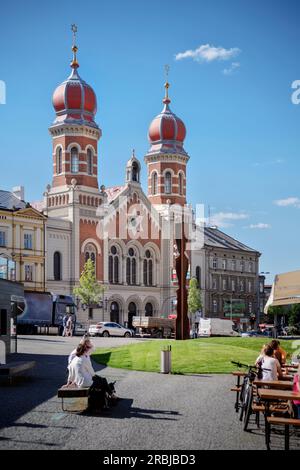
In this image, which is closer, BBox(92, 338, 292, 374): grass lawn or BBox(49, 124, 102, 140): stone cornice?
BBox(92, 338, 292, 374): grass lawn

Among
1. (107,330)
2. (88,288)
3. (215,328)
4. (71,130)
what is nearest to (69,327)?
(107,330)

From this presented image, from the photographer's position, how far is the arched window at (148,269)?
259ft

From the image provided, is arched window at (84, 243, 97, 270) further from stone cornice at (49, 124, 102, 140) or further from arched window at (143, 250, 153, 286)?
stone cornice at (49, 124, 102, 140)

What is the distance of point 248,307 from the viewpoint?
3782 inches

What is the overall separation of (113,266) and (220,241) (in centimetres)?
2333

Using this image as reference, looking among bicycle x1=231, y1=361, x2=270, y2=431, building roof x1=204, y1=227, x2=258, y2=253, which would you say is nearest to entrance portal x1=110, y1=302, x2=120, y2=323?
building roof x1=204, y1=227, x2=258, y2=253

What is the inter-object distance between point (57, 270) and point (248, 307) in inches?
1395

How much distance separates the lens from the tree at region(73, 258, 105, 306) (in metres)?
67.1

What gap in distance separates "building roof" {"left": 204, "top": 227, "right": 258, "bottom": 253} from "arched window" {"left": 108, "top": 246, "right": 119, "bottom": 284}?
16.4 meters

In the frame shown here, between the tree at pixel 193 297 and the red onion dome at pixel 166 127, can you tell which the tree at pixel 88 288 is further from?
the red onion dome at pixel 166 127

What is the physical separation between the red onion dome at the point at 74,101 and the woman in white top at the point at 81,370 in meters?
58.2

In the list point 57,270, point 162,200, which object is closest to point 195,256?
point 162,200

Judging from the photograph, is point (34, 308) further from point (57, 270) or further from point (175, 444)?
point (175, 444)
